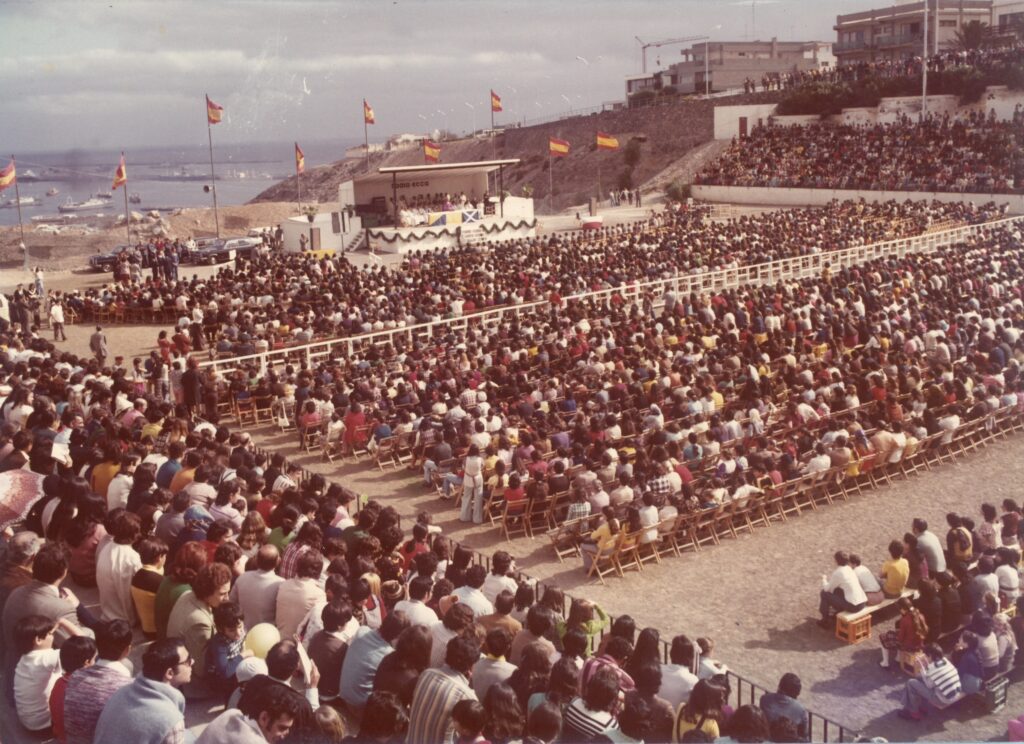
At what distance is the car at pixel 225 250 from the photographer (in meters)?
44.4

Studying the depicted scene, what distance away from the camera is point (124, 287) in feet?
114

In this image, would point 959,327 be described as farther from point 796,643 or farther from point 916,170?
point 916,170

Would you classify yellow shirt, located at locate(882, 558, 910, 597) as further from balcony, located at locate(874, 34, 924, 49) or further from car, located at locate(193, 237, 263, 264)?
balcony, located at locate(874, 34, 924, 49)

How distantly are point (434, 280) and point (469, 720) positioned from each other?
26.5 m

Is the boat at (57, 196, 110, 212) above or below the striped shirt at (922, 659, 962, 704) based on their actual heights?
above

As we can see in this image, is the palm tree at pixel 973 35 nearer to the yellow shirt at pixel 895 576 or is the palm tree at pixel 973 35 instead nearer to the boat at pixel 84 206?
the yellow shirt at pixel 895 576

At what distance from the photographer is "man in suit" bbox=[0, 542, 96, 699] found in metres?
7.45

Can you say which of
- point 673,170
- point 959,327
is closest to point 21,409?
point 959,327

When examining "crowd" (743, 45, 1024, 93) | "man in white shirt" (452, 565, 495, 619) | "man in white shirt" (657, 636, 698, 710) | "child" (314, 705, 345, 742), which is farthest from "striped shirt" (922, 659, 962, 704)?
"crowd" (743, 45, 1024, 93)

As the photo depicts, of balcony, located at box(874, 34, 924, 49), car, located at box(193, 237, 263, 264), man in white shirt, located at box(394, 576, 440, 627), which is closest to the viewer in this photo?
man in white shirt, located at box(394, 576, 440, 627)

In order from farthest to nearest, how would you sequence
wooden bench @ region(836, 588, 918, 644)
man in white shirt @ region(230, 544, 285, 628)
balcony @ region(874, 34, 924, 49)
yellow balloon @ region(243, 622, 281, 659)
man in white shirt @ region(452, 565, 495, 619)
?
balcony @ region(874, 34, 924, 49) → wooden bench @ region(836, 588, 918, 644) → man in white shirt @ region(452, 565, 495, 619) → man in white shirt @ region(230, 544, 285, 628) → yellow balloon @ region(243, 622, 281, 659)

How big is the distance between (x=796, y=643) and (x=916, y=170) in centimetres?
4868

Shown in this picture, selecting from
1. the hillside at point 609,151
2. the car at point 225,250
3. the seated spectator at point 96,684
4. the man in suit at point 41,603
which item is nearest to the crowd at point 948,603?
the seated spectator at point 96,684

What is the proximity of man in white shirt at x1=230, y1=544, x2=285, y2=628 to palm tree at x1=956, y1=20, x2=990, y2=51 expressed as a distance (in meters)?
76.1
